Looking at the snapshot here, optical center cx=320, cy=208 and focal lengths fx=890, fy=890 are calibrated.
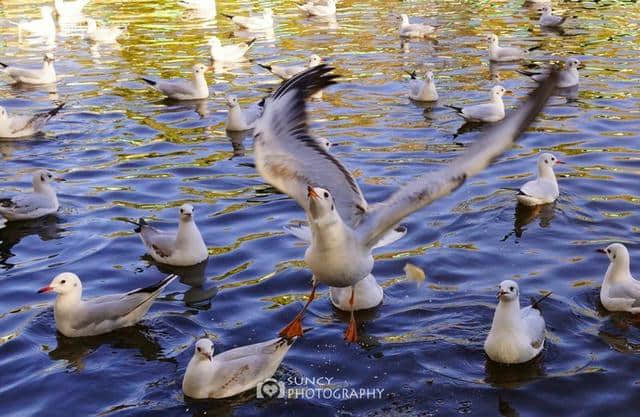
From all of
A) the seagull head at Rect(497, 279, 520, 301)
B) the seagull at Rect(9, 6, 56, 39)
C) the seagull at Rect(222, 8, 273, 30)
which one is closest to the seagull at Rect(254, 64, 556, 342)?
the seagull head at Rect(497, 279, 520, 301)

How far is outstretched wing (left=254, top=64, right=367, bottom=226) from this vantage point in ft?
26.7

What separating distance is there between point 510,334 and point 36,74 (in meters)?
16.7

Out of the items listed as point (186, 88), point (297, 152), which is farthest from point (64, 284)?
point (186, 88)

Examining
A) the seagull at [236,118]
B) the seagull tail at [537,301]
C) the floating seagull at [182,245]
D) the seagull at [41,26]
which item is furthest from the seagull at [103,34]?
the seagull tail at [537,301]

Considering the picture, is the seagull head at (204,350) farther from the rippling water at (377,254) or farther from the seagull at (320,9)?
the seagull at (320,9)

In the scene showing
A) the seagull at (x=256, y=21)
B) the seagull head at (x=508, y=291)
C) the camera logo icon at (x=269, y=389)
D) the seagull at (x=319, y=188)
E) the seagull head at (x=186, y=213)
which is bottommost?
the seagull at (x=256, y=21)

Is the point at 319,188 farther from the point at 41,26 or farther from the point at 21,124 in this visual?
the point at 41,26

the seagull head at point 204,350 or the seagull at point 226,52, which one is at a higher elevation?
the seagull head at point 204,350

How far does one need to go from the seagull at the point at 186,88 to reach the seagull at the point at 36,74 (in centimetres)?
346

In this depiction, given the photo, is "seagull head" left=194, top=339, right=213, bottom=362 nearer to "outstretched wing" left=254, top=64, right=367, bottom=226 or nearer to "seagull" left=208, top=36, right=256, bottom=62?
"outstretched wing" left=254, top=64, right=367, bottom=226

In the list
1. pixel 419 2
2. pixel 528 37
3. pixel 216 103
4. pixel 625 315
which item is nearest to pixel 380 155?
pixel 216 103

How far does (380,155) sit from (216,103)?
567 cm

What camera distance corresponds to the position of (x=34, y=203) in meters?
12.9

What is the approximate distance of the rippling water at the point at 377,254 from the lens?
840cm
